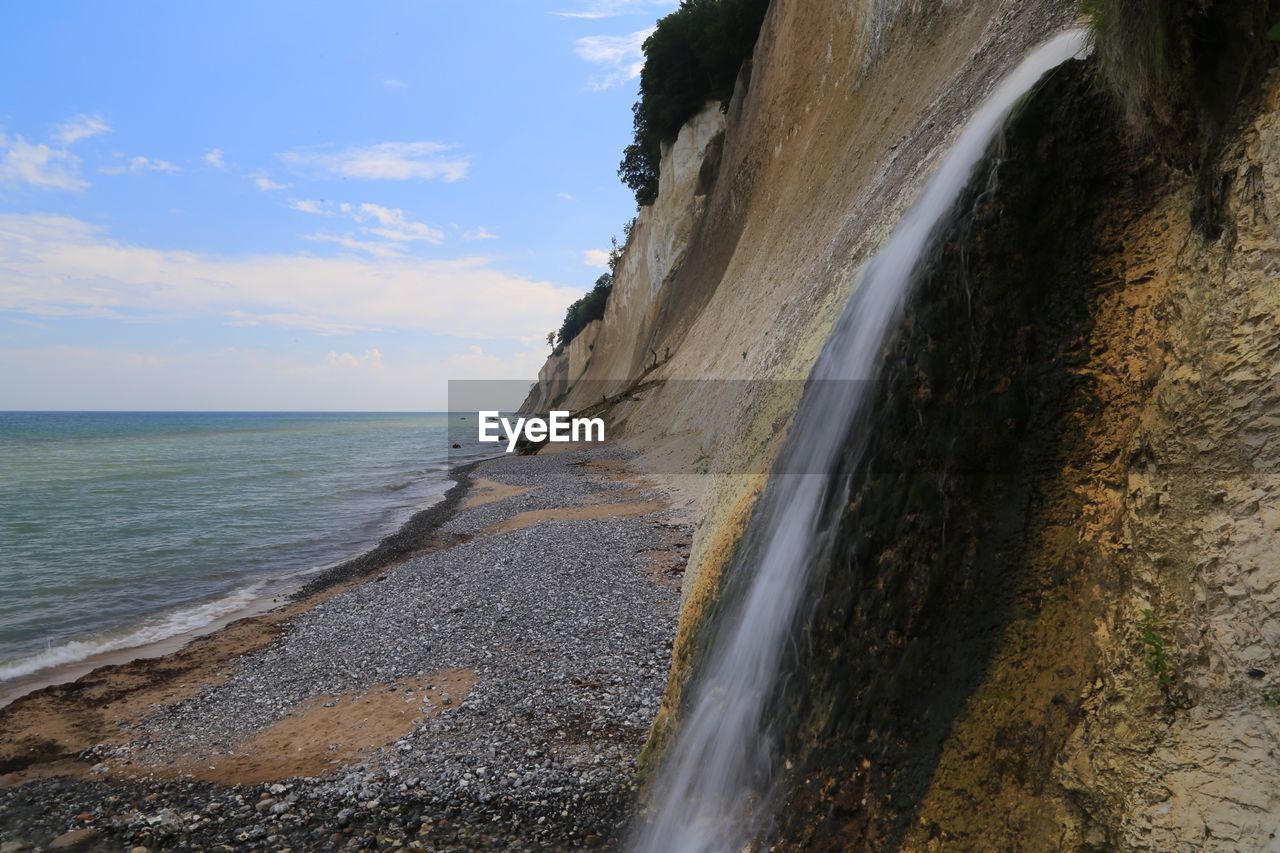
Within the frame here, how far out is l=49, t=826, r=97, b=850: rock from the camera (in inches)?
203

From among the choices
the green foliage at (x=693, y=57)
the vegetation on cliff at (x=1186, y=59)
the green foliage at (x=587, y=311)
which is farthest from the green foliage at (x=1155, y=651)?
the green foliage at (x=587, y=311)

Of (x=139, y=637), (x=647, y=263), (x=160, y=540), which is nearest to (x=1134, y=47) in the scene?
(x=139, y=637)

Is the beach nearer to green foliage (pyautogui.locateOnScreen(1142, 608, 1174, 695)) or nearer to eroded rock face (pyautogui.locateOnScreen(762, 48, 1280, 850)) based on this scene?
eroded rock face (pyautogui.locateOnScreen(762, 48, 1280, 850))

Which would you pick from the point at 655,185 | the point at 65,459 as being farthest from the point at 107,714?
the point at 65,459

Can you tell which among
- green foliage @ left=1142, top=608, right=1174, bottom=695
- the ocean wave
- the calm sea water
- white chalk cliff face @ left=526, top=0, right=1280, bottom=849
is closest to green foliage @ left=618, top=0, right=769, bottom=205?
the calm sea water

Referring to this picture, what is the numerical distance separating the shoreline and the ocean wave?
0.31ft

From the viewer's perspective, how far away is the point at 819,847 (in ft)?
10.8

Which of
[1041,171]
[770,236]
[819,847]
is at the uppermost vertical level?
[770,236]

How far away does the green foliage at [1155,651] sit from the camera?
2475 mm

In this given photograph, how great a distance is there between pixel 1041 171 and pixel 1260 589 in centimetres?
198

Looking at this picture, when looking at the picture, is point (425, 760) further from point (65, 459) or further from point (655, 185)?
point (65, 459)

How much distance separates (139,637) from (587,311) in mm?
52629

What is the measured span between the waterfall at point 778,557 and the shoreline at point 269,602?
7.01 m

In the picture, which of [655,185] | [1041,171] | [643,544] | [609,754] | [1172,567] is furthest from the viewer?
[655,185]
